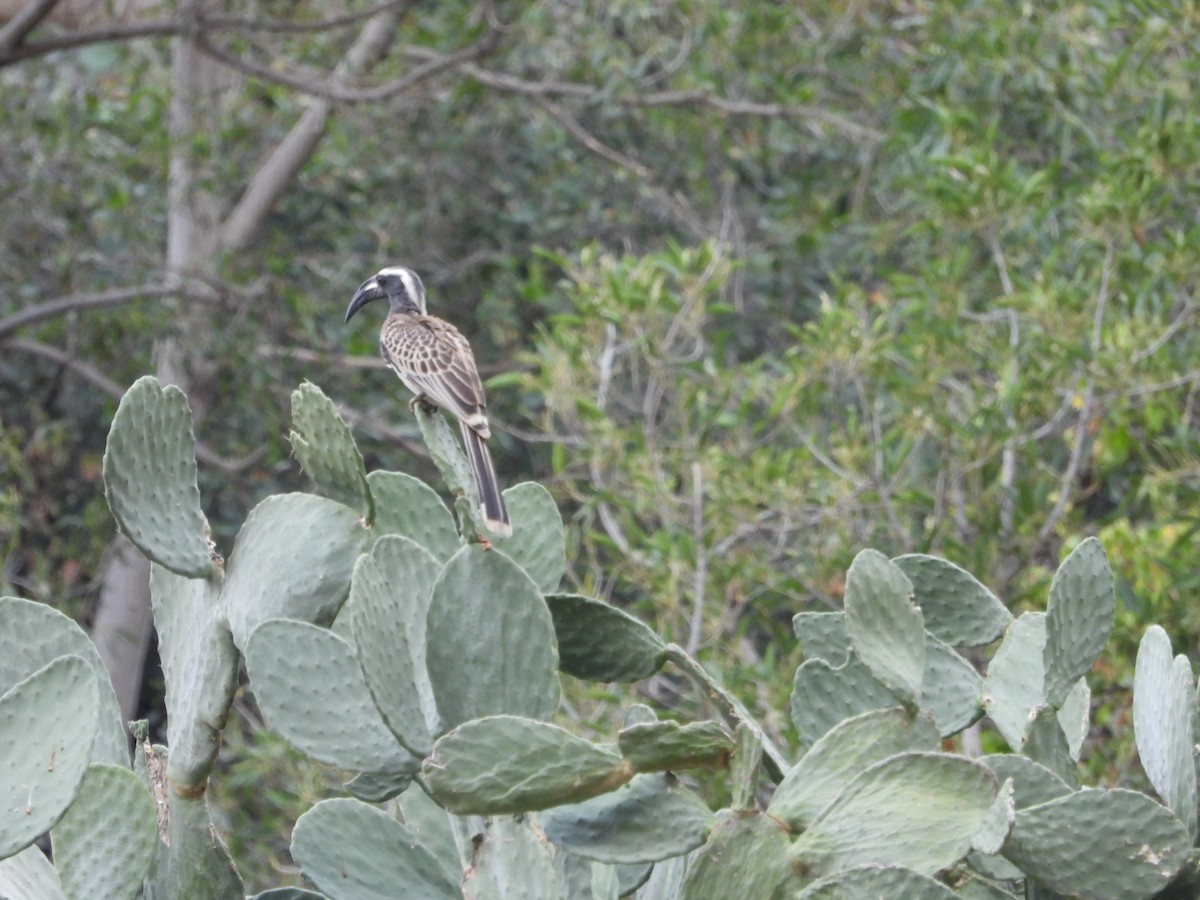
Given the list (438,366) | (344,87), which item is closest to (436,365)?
(438,366)

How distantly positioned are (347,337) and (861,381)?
362 centimetres

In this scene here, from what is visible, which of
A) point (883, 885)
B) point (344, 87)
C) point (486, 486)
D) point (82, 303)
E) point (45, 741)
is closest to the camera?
point (883, 885)

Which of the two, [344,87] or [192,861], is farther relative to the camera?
[344,87]

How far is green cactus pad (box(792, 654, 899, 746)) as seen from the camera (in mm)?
1934

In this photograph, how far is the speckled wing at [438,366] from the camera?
11.6 feet

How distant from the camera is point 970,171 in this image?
16.9ft

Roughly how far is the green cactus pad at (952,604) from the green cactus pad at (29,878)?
104 centimetres

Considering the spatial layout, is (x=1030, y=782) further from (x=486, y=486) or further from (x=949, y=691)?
(x=486, y=486)

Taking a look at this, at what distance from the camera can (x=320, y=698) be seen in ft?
5.49

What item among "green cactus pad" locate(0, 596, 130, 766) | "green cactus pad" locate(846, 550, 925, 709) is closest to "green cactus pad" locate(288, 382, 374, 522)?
"green cactus pad" locate(0, 596, 130, 766)

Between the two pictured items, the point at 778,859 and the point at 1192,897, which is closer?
the point at 778,859

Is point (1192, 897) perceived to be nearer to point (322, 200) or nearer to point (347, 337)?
point (347, 337)

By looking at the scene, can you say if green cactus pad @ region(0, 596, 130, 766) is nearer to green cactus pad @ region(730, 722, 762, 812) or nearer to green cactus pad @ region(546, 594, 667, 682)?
green cactus pad @ region(546, 594, 667, 682)

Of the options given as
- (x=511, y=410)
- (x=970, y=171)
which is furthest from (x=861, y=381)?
(x=511, y=410)
